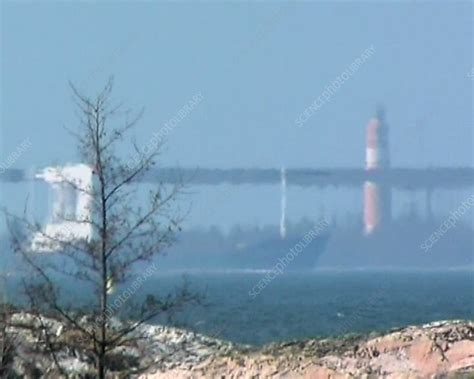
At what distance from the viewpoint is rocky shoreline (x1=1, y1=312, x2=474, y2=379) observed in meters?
15.9

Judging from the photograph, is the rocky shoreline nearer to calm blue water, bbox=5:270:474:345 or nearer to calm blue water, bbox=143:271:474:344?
calm blue water, bbox=5:270:474:345

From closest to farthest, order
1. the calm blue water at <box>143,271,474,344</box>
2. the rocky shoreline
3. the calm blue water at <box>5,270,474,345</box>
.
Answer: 1. the rocky shoreline
2. the calm blue water at <box>5,270,474,345</box>
3. the calm blue water at <box>143,271,474,344</box>

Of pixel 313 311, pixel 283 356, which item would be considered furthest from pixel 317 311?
pixel 283 356

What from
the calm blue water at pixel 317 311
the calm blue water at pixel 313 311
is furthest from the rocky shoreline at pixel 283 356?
the calm blue water at pixel 317 311

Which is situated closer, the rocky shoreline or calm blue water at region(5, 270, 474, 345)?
the rocky shoreline

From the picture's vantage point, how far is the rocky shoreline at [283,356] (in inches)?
627

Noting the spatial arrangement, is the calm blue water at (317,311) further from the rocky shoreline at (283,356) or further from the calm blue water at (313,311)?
the rocky shoreline at (283,356)

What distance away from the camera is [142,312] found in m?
13.1

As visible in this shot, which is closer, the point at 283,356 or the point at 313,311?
the point at 283,356

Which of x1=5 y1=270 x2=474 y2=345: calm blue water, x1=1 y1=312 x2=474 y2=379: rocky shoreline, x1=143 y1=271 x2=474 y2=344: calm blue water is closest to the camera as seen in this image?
x1=1 y1=312 x2=474 y2=379: rocky shoreline

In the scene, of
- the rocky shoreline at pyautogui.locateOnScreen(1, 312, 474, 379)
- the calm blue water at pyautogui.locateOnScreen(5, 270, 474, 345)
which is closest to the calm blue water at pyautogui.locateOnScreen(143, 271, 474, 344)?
the calm blue water at pyautogui.locateOnScreen(5, 270, 474, 345)

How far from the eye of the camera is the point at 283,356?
16.9 metres

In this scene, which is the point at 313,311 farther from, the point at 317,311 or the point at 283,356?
the point at 283,356

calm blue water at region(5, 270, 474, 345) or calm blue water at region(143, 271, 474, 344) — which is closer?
calm blue water at region(5, 270, 474, 345)
